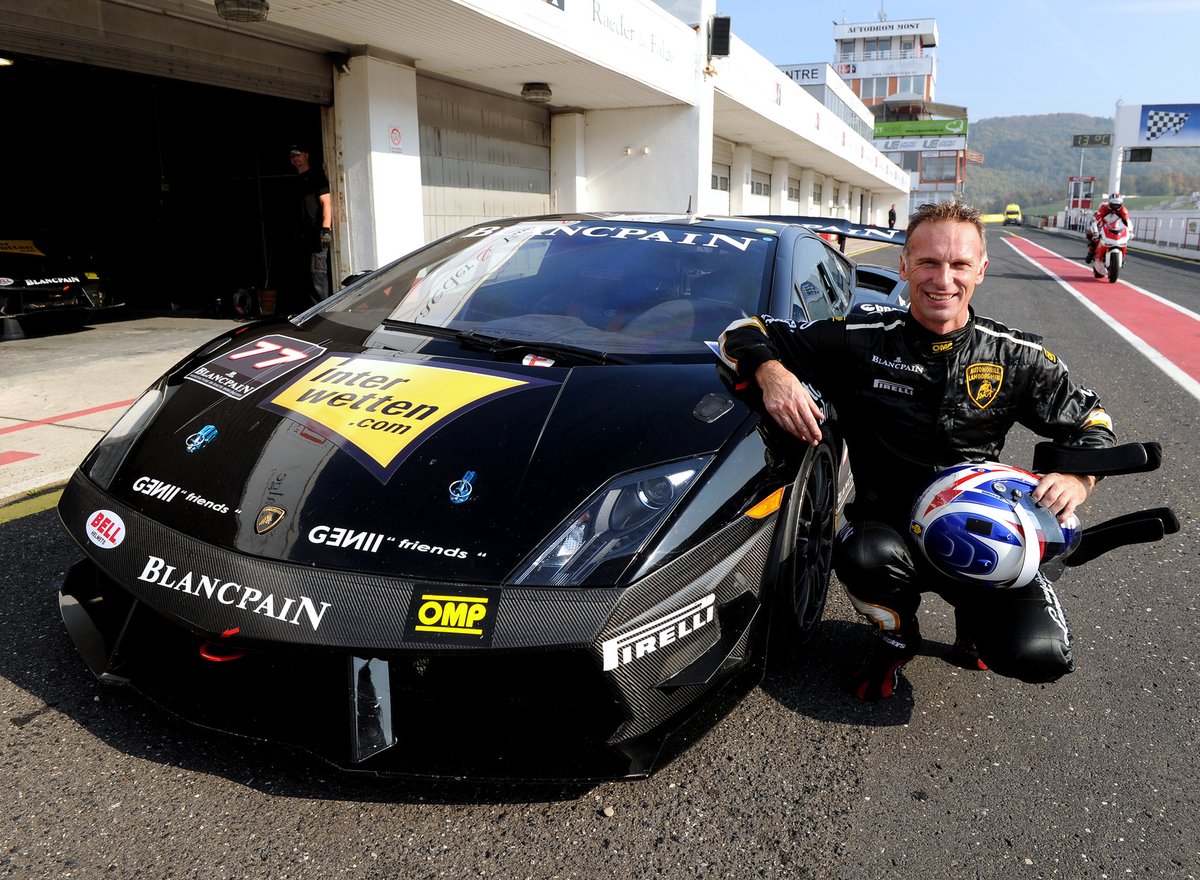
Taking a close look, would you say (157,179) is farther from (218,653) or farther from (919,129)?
(919,129)

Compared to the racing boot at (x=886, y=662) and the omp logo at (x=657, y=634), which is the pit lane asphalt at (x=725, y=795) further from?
the omp logo at (x=657, y=634)

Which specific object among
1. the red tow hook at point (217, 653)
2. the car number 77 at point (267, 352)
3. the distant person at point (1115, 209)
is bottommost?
the red tow hook at point (217, 653)

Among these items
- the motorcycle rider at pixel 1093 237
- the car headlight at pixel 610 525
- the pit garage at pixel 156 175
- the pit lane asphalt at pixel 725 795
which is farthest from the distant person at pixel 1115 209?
the car headlight at pixel 610 525

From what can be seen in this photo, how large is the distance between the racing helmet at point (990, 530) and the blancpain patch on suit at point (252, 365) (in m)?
1.75

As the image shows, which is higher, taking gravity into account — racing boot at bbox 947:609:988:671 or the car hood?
the car hood

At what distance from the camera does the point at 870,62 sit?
92438 millimetres

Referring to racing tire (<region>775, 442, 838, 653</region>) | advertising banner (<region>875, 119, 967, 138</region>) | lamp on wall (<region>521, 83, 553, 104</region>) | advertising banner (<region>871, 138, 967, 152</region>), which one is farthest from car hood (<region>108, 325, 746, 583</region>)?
advertising banner (<region>871, 138, 967, 152</region>)

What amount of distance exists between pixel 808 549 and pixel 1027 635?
0.60 meters

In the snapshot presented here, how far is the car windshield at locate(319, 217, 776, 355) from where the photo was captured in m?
2.71

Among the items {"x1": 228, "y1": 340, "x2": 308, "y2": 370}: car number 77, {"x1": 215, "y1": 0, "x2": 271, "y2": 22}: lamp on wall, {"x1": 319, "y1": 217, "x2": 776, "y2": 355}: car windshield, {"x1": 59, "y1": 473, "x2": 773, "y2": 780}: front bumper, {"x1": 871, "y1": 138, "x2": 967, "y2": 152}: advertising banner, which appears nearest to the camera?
{"x1": 59, "y1": 473, "x2": 773, "y2": 780}: front bumper

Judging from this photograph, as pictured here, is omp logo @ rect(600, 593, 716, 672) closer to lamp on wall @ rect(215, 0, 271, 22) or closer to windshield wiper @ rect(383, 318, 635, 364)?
→ windshield wiper @ rect(383, 318, 635, 364)

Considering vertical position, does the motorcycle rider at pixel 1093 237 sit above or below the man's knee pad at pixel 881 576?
above

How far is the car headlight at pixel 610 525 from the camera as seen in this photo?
1.76m

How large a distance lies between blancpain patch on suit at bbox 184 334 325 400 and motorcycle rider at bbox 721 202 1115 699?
1.22m
